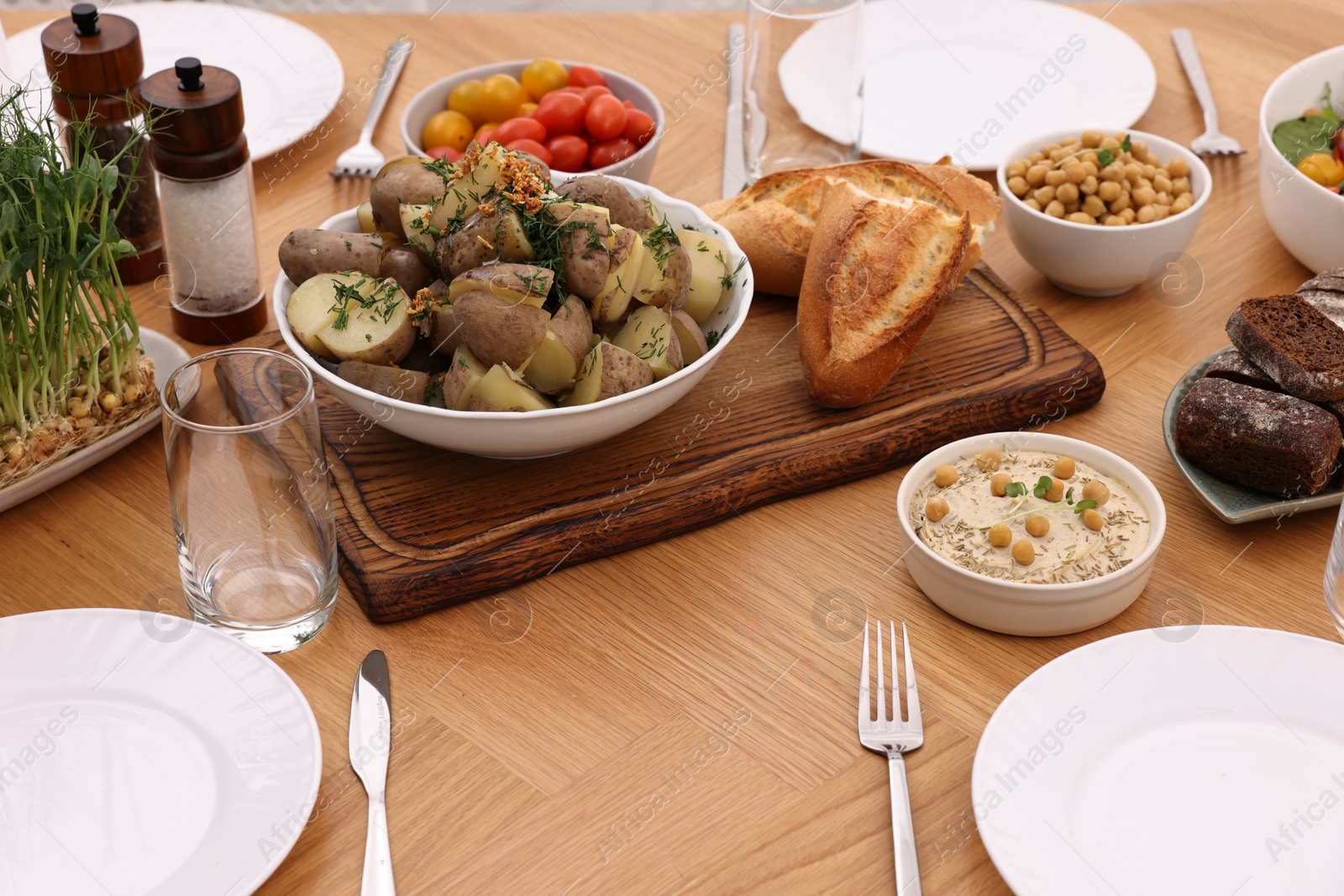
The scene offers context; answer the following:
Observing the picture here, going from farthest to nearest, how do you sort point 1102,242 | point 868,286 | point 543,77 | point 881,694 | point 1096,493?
1. point 543,77
2. point 1102,242
3. point 868,286
4. point 1096,493
5. point 881,694

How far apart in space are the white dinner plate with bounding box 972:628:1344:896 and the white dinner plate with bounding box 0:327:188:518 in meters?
0.93

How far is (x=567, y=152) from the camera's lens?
1.72 m

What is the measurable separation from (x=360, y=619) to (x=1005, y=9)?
161cm

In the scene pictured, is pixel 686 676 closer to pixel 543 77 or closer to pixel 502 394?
pixel 502 394

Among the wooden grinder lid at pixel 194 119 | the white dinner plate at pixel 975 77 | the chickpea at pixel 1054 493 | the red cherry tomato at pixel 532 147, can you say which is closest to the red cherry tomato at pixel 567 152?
the red cherry tomato at pixel 532 147

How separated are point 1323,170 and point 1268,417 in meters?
0.58

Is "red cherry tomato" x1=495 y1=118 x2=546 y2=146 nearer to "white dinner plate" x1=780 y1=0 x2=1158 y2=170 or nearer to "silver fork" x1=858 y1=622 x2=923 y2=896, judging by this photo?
"white dinner plate" x1=780 y1=0 x2=1158 y2=170

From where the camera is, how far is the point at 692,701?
110 centimetres

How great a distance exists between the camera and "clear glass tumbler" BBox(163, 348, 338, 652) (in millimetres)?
1019

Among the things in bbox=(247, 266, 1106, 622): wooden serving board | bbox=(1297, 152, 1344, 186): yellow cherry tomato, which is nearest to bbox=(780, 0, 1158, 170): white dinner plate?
bbox=(1297, 152, 1344, 186): yellow cherry tomato

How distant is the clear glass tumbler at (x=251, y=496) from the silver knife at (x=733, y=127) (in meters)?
0.90

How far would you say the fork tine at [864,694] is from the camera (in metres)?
1.07

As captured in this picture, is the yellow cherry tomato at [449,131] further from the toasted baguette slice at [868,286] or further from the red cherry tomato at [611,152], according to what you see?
the toasted baguette slice at [868,286]

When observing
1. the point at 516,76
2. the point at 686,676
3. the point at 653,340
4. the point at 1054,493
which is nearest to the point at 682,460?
the point at 653,340
